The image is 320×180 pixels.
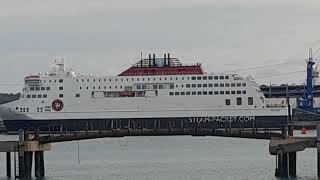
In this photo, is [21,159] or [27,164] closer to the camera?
[21,159]

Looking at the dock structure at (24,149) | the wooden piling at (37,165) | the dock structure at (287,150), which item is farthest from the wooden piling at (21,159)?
the dock structure at (287,150)

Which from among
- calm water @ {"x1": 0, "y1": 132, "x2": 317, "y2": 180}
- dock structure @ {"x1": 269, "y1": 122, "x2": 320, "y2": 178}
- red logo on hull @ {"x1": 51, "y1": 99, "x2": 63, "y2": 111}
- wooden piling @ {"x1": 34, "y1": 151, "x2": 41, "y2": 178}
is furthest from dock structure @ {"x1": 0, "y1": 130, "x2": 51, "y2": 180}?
red logo on hull @ {"x1": 51, "y1": 99, "x2": 63, "y2": 111}

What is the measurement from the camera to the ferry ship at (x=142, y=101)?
13875cm

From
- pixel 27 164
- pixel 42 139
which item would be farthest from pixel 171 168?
pixel 27 164

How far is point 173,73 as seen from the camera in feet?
467

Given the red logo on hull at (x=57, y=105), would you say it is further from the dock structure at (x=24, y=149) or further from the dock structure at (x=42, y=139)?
the dock structure at (x=24, y=149)

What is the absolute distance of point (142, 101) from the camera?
13950 centimetres

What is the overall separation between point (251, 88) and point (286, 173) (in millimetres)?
97713

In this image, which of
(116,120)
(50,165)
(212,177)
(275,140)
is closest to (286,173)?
(275,140)

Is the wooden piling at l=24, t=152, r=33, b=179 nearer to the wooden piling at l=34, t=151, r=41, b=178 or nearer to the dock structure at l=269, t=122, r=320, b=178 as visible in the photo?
the wooden piling at l=34, t=151, r=41, b=178

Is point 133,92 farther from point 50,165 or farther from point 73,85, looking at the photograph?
point 50,165

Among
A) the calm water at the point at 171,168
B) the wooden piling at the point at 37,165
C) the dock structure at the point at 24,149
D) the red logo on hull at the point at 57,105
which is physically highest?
the red logo on hull at the point at 57,105

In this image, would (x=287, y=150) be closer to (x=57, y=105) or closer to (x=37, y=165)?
(x=37, y=165)

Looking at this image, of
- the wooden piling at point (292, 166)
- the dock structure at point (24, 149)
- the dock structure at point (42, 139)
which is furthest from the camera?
the dock structure at point (42, 139)
